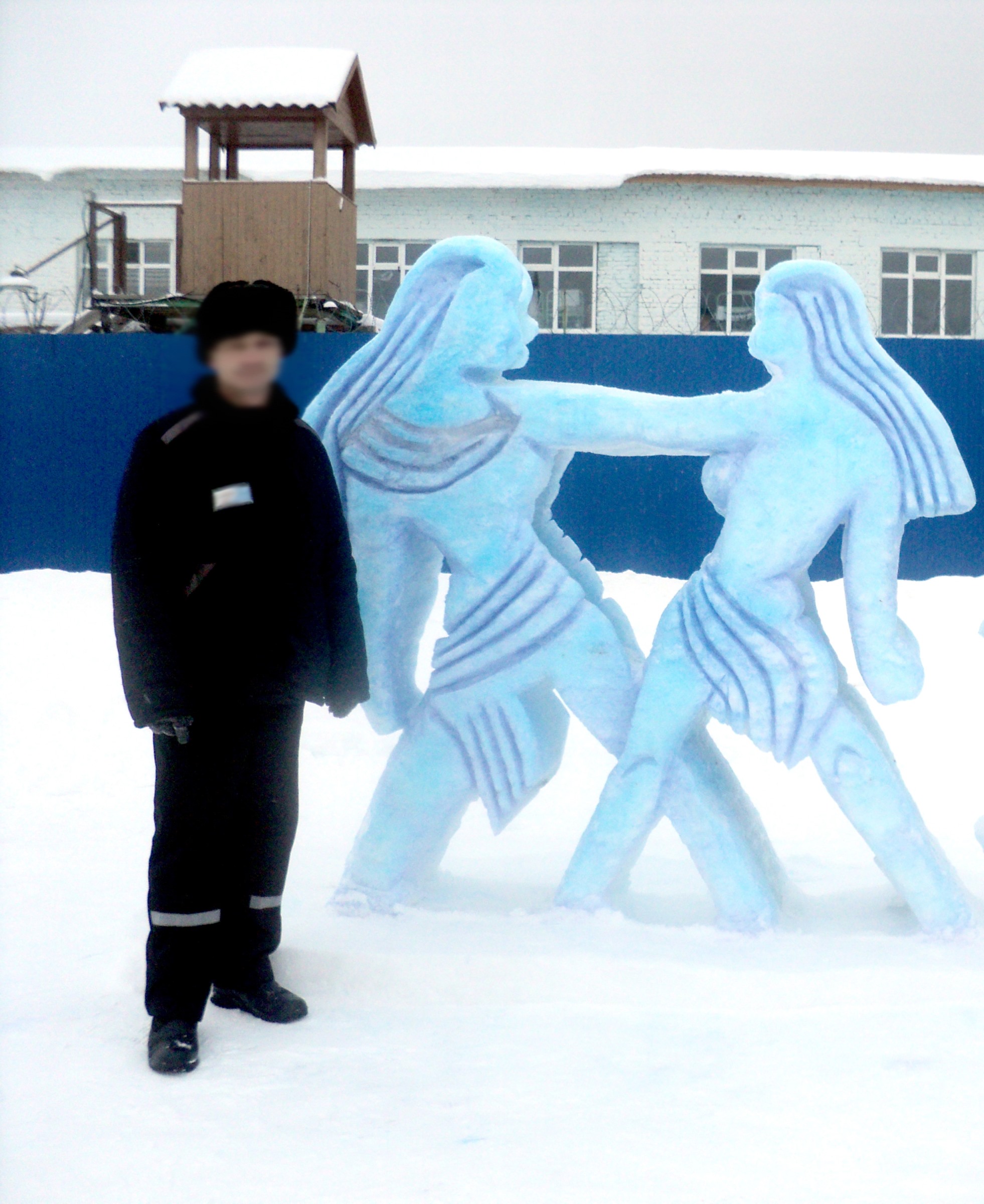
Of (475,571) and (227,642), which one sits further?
(475,571)

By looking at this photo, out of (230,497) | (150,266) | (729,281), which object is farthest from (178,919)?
(150,266)

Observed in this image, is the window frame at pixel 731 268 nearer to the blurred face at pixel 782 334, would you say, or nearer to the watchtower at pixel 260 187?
the watchtower at pixel 260 187

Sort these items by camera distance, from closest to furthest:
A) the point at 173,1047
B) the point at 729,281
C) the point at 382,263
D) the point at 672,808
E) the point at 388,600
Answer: the point at 173,1047
the point at 672,808
the point at 388,600
the point at 729,281
the point at 382,263

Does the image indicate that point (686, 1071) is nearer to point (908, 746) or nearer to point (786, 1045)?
point (786, 1045)

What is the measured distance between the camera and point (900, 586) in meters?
7.48

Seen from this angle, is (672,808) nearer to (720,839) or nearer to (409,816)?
(720,839)

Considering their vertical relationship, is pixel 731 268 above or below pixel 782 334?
above

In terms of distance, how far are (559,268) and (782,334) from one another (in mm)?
10887

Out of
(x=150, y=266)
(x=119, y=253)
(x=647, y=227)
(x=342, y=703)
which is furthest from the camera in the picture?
(x=150, y=266)

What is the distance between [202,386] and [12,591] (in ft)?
16.4

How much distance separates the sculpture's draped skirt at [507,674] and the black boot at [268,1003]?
69cm

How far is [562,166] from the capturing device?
13453mm

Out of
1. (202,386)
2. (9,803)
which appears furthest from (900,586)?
(202,386)

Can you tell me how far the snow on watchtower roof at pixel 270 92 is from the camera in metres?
9.93
